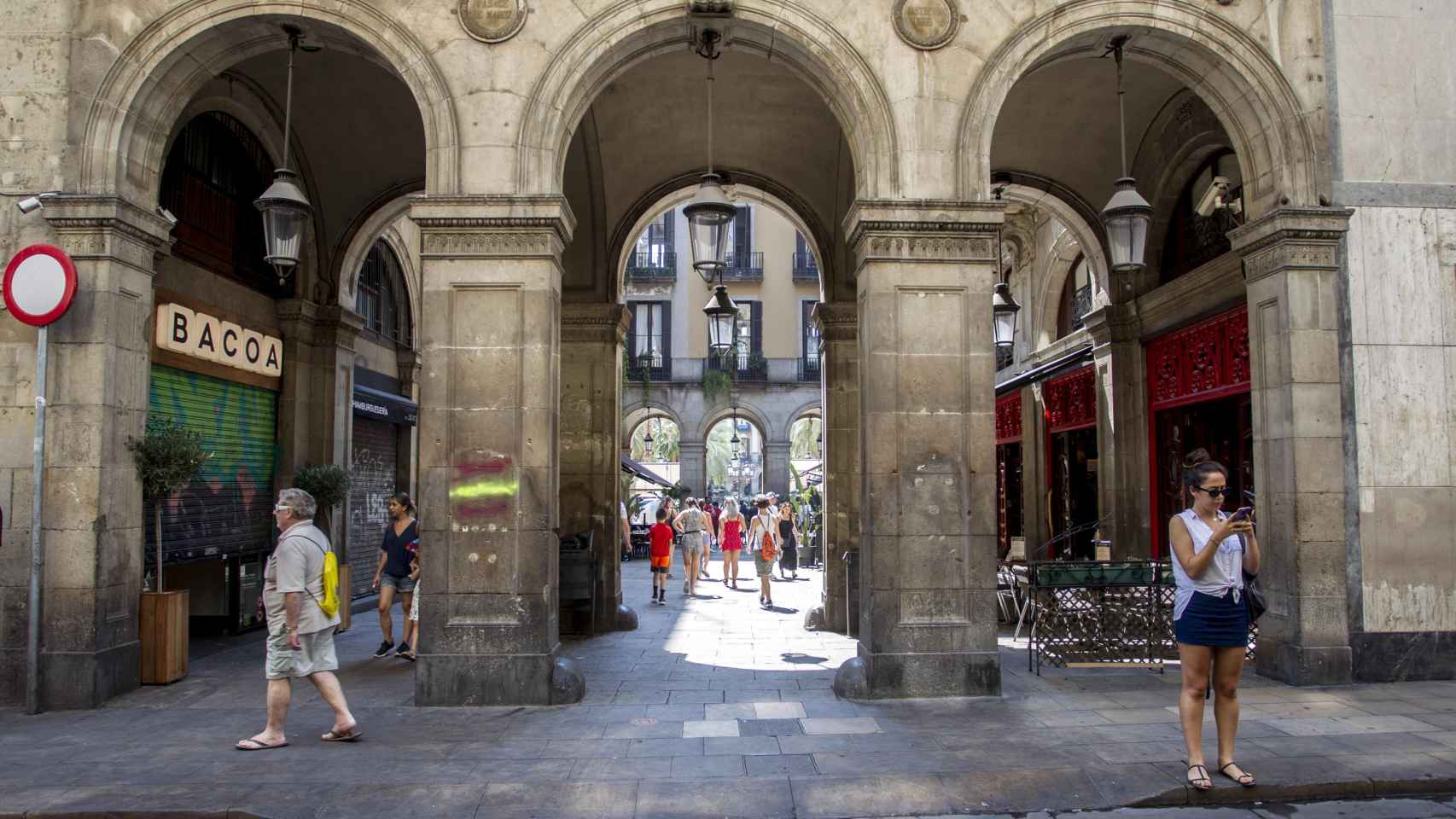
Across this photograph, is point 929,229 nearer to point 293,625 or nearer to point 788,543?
point 293,625

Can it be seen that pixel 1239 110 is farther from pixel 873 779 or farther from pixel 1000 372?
pixel 1000 372

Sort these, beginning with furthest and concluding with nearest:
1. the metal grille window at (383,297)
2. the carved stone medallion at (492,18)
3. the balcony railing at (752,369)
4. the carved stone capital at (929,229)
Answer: the balcony railing at (752,369) < the metal grille window at (383,297) < the carved stone medallion at (492,18) < the carved stone capital at (929,229)

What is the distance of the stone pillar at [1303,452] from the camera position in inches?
316

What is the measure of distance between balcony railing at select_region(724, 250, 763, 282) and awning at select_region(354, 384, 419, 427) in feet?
63.4

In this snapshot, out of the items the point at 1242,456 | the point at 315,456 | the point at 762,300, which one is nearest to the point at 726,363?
the point at 762,300

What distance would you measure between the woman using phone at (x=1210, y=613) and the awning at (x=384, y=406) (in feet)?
37.9

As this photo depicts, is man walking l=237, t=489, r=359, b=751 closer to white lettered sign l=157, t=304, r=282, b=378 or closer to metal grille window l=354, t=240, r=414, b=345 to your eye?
white lettered sign l=157, t=304, r=282, b=378

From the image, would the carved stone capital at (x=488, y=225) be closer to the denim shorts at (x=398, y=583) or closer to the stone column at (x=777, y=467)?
the denim shorts at (x=398, y=583)

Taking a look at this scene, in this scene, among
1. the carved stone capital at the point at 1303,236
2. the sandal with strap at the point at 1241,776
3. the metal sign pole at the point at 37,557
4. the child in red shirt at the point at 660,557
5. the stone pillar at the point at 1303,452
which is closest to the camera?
the sandal with strap at the point at 1241,776

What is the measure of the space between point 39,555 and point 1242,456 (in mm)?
11056

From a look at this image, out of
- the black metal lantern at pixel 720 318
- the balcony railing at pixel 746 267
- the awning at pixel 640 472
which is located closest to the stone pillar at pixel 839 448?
the black metal lantern at pixel 720 318

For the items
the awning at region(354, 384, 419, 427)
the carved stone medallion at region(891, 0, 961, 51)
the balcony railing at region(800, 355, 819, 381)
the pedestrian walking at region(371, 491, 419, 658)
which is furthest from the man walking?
the balcony railing at region(800, 355, 819, 381)

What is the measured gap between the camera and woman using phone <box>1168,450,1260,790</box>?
530 centimetres

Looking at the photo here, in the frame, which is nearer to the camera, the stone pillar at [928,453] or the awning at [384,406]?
the stone pillar at [928,453]
